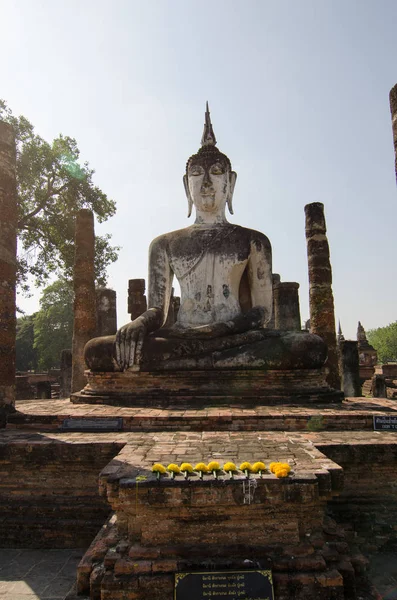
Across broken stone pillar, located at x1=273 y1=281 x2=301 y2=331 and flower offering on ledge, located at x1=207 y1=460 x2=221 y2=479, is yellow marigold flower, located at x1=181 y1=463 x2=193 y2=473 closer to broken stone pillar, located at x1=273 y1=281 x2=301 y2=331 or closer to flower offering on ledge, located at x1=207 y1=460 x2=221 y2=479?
flower offering on ledge, located at x1=207 y1=460 x2=221 y2=479

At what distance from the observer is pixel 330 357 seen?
11406 mm

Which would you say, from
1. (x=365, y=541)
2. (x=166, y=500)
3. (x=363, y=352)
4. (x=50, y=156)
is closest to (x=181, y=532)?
(x=166, y=500)

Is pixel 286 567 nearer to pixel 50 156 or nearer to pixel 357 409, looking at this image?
pixel 357 409

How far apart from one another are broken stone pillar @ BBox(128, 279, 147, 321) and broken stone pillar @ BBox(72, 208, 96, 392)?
174cm

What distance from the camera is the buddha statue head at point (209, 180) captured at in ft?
27.5

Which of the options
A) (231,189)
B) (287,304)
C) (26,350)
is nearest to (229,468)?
(231,189)

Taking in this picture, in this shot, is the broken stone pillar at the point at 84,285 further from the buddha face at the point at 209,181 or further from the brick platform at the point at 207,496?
the brick platform at the point at 207,496

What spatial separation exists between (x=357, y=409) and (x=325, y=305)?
620 cm

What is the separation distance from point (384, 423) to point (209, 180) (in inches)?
198

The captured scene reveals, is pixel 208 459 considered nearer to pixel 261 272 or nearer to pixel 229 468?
pixel 229 468

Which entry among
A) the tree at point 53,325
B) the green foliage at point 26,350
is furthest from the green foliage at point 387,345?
the green foliage at point 26,350

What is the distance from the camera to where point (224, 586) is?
9.32ft

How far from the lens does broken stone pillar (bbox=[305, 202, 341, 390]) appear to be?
11.7 m

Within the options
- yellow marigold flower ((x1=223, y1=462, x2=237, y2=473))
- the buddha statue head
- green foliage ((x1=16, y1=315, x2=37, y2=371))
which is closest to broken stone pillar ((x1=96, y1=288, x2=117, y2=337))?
the buddha statue head
